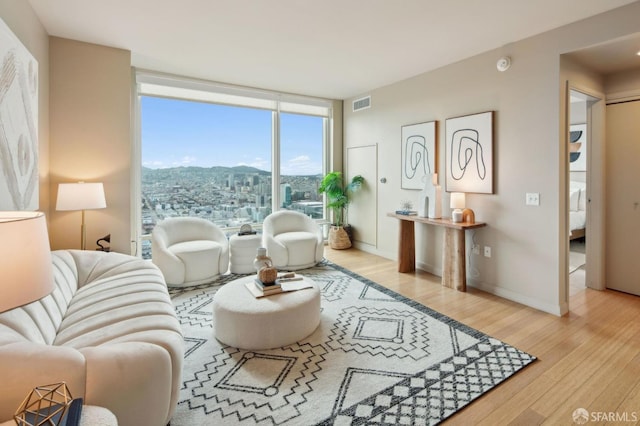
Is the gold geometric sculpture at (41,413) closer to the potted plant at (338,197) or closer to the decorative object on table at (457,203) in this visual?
the decorative object on table at (457,203)

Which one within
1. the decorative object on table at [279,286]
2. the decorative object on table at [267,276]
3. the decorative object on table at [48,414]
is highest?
the decorative object on table at [267,276]

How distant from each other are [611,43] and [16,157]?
15.6ft

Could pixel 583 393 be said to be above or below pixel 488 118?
below

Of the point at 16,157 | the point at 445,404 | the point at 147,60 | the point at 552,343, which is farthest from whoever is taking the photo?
the point at 147,60

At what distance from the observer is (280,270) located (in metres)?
4.43

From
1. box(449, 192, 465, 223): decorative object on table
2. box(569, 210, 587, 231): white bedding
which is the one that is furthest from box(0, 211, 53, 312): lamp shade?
box(569, 210, 587, 231): white bedding

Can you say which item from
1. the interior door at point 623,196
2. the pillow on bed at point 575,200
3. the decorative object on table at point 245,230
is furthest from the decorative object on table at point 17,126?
the pillow on bed at point 575,200

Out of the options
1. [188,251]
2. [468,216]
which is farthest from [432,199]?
[188,251]

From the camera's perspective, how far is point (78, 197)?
3.13 m

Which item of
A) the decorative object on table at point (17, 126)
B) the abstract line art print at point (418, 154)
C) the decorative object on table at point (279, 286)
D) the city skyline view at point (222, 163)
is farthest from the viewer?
the city skyline view at point (222, 163)

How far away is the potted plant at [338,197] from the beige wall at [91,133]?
3152 millimetres

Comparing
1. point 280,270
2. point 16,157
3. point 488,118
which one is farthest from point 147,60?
point 488,118

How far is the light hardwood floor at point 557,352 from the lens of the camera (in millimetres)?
1814

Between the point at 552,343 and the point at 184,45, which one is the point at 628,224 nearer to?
the point at 552,343
